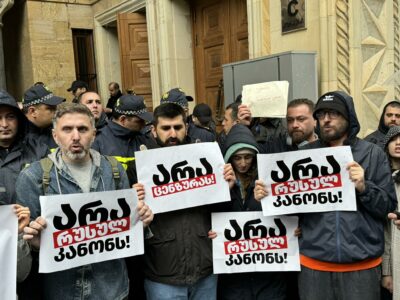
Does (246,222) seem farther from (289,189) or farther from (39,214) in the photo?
(39,214)

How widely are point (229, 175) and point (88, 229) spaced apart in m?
0.89

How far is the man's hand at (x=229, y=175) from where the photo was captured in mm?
2585

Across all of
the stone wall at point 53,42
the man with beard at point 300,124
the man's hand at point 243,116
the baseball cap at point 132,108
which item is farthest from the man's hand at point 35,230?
the stone wall at point 53,42

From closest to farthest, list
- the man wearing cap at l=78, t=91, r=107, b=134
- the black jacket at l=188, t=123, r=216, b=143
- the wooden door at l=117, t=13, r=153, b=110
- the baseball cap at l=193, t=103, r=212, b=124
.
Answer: the man wearing cap at l=78, t=91, r=107, b=134
the black jacket at l=188, t=123, r=216, b=143
the baseball cap at l=193, t=103, r=212, b=124
the wooden door at l=117, t=13, r=153, b=110

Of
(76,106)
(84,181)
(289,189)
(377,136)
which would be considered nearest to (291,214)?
(289,189)

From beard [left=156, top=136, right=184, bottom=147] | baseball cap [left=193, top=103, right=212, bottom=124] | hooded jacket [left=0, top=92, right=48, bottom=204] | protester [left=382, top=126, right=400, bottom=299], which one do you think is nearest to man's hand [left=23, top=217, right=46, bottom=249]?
hooded jacket [left=0, top=92, right=48, bottom=204]

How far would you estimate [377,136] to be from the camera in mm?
4055

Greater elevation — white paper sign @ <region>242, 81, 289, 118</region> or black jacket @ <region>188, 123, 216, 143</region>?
white paper sign @ <region>242, 81, 289, 118</region>

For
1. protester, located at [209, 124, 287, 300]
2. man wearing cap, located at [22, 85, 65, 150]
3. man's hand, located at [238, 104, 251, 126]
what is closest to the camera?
protester, located at [209, 124, 287, 300]

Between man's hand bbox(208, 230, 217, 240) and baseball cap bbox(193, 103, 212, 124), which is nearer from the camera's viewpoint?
man's hand bbox(208, 230, 217, 240)

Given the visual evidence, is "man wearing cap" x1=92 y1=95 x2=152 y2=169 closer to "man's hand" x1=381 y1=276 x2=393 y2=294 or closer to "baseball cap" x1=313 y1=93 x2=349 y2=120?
"baseball cap" x1=313 y1=93 x2=349 y2=120

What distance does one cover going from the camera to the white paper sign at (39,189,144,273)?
2072 millimetres

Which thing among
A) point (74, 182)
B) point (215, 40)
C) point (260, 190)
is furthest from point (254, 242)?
point (215, 40)

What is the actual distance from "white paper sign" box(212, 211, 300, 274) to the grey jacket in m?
0.64
